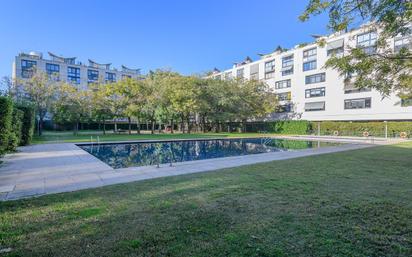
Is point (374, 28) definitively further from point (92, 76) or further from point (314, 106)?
point (92, 76)

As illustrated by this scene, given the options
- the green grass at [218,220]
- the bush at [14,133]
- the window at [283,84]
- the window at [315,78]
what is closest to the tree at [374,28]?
the green grass at [218,220]

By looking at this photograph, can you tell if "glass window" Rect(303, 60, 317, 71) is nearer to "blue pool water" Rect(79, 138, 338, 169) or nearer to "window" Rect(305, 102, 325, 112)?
"window" Rect(305, 102, 325, 112)

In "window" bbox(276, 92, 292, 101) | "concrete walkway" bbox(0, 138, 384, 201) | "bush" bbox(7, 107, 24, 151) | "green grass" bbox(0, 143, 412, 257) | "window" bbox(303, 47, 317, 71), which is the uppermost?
"window" bbox(303, 47, 317, 71)

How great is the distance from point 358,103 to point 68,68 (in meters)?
54.6

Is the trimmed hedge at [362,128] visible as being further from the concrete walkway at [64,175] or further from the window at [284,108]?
the concrete walkway at [64,175]

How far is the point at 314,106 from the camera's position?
36.9 m

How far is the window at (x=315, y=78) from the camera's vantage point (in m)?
35.5

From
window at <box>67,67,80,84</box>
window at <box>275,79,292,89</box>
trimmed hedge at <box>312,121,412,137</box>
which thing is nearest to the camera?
trimmed hedge at <box>312,121,412,137</box>

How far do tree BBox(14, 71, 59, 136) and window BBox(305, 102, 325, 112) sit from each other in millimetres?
35029

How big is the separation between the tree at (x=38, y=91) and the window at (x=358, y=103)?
37.3 m

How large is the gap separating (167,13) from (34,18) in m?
9.19

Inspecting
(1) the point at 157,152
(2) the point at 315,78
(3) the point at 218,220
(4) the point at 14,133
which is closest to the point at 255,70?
(2) the point at 315,78

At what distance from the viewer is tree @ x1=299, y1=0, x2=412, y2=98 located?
4.23m

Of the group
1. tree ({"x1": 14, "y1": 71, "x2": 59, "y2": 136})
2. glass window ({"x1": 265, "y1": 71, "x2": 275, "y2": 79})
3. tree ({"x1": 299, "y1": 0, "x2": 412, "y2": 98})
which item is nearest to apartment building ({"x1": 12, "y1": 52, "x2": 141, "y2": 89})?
tree ({"x1": 14, "y1": 71, "x2": 59, "y2": 136})
